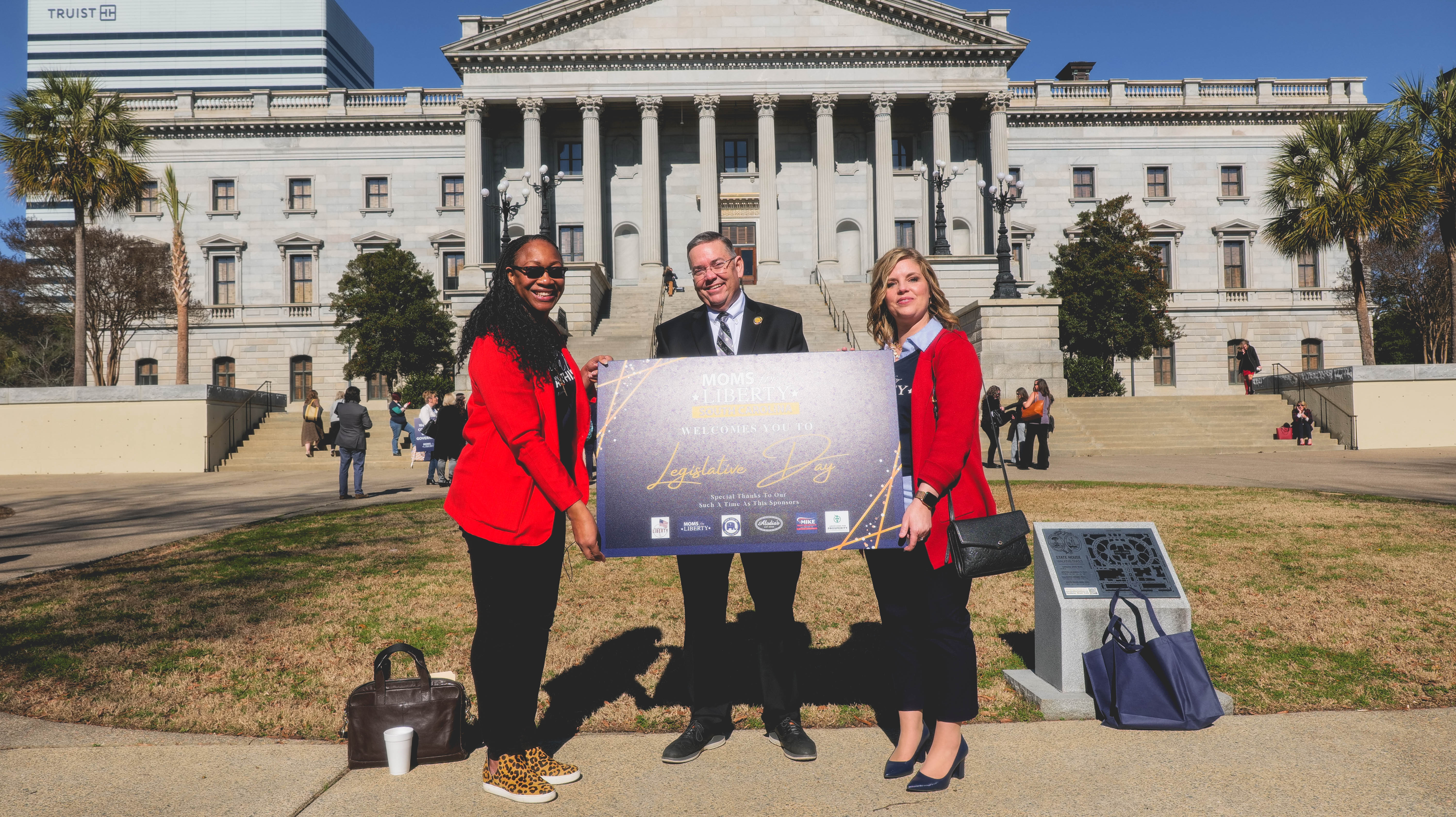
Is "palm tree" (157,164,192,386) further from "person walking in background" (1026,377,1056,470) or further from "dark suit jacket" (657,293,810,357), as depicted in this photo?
"dark suit jacket" (657,293,810,357)

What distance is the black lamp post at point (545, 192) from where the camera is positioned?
29.3 metres

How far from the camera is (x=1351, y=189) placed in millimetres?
29422

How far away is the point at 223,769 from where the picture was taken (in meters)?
3.90

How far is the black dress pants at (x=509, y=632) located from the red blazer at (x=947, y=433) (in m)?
1.56


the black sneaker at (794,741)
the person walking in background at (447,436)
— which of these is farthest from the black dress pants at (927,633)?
the person walking in background at (447,436)

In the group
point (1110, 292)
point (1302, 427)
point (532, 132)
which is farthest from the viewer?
point (532, 132)

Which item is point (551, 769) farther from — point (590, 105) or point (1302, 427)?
point (590, 105)

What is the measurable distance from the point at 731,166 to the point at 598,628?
133 ft

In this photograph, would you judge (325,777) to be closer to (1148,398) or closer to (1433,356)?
(1148,398)

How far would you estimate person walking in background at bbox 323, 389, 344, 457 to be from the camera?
16266 mm

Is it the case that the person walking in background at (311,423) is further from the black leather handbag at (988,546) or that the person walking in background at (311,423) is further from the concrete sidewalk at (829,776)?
the black leather handbag at (988,546)

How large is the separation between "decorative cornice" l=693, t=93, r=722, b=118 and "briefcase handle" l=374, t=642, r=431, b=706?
128 feet

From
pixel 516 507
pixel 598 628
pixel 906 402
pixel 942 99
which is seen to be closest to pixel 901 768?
pixel 906 402

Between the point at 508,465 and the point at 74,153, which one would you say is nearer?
the point at 508,465
